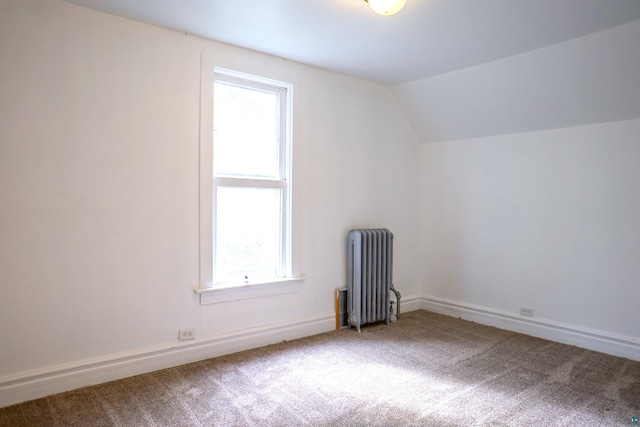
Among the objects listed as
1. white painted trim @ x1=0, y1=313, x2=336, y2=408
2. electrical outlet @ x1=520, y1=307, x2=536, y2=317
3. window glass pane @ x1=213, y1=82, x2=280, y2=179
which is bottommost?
white painted trim @ x1=0, y1=313, x2=336, y2=408

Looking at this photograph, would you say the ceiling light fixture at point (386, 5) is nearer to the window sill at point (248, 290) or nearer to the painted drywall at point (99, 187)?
the painted drywall at point (99, 187)

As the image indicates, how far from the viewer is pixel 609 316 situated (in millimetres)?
3330

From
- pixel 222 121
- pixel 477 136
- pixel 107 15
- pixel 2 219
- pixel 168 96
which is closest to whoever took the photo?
pixel 2 219

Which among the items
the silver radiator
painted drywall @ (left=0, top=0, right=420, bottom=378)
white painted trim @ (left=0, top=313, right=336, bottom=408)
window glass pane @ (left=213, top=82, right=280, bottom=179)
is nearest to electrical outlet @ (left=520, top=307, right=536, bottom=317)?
the silver radiator

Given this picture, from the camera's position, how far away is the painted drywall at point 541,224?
3.28m

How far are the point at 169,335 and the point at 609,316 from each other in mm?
3433

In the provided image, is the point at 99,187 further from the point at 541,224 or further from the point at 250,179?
the point at 541,224

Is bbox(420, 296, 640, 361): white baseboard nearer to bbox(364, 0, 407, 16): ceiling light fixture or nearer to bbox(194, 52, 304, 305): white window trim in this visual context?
bbox(194, 52, 304, 305): white window trim

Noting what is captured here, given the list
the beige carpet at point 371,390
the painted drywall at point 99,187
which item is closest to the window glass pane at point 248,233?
the painted drywall at point 99,187

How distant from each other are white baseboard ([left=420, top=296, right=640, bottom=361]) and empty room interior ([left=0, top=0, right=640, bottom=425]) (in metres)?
0.02

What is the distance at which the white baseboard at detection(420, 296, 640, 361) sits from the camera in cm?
323

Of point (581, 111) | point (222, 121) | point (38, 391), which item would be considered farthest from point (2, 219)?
point (581, 111)

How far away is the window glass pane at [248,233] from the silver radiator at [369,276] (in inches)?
29.3

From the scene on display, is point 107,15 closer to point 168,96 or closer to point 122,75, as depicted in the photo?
point 122,75
